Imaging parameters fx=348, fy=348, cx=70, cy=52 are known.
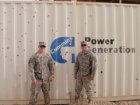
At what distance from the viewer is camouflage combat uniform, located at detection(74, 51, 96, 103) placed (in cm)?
915

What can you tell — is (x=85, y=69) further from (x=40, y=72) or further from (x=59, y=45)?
(x=40, y=72)

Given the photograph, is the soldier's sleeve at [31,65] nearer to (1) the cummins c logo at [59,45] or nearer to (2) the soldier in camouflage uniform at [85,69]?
(1) the cummins c logo at [59,45]

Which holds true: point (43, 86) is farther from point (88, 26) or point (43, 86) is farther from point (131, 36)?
point (131, 36)

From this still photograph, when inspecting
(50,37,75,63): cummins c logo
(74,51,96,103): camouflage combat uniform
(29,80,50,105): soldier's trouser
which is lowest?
(29,80,50,105): soldier's trouser

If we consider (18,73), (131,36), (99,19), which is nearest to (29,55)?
(18,73)

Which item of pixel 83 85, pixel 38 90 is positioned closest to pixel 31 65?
pixel 38 90

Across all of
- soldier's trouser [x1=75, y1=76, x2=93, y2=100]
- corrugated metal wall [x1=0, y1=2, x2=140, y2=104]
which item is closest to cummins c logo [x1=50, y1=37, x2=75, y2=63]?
corrugated metal wall [x1=0, y1=2, x2=140, y2=104]

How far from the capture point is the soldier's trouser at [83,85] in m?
9.21

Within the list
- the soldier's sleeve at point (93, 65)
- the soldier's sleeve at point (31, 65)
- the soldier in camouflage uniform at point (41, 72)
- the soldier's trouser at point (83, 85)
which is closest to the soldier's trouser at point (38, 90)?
the soldier in camouflage uniform at point (41, 72)

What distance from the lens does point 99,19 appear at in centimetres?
982

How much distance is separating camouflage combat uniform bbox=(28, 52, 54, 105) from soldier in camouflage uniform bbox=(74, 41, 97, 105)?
725mm

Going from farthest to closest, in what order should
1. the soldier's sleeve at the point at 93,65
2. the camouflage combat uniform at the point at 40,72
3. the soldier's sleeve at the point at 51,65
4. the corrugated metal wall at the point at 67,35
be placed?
the corrugated metal wall at the point at 67,35 < the soldier's sleeve at the point at 51,65 < the camouflage combat uniform at the point at 40,72 < the soldier's sleeve at the point at 93,65

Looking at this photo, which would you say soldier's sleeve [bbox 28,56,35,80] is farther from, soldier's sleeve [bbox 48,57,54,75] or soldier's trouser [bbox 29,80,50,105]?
soldier's sleeve [bbox 48,57,54,75]

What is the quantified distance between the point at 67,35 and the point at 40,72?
1305mm
